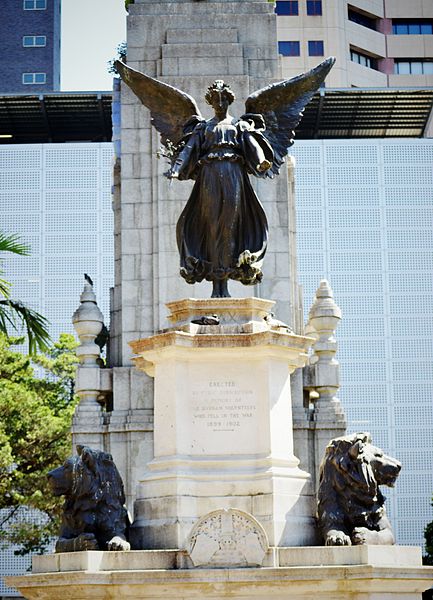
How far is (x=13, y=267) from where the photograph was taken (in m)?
48.5

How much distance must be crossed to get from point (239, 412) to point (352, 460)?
5.24 feet

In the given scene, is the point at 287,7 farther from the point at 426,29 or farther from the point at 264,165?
the point at 264,165

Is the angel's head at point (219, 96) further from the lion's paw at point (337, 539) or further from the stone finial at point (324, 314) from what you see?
the stone finial at point (324, 314)

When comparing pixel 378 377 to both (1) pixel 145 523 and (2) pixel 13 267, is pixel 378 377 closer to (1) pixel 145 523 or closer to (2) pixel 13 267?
(2) pixel 13 267

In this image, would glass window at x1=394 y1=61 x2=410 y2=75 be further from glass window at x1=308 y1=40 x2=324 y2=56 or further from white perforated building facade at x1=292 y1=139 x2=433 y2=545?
white perforated building facade at x1=292 y1=139 x2=433 y2=545

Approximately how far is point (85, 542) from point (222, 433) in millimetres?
2275

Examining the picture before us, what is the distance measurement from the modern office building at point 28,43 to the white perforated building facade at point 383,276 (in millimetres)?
29949

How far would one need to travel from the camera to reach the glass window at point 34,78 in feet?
246

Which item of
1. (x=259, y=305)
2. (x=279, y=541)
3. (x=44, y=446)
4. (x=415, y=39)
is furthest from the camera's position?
(x=415, y=39)

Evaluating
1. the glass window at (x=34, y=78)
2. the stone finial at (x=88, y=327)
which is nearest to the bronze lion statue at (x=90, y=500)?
the stone finial at (x=88, y=327)

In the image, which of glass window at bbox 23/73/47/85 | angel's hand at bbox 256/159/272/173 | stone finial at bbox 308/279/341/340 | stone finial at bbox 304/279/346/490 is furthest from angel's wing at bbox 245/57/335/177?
glass window at bbox 23/73/47/85

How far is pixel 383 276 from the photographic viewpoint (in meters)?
48.8

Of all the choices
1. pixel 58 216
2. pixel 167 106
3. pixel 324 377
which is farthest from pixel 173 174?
pixel 58 216

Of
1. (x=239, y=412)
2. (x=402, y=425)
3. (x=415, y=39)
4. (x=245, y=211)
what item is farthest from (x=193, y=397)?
(x=415, y=39)
